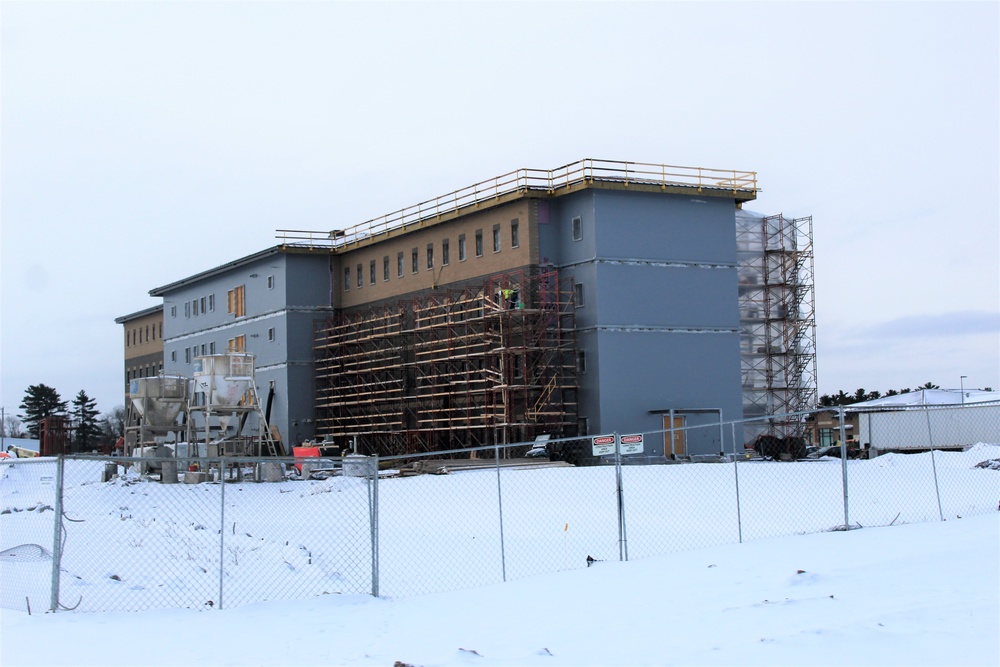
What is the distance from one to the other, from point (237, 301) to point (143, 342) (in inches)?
1131

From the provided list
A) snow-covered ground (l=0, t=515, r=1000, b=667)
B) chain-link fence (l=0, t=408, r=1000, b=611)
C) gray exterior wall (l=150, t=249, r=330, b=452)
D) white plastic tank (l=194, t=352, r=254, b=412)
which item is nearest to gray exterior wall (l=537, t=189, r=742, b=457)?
chain-link fence (l=0, t=408, r=1000, b=611)

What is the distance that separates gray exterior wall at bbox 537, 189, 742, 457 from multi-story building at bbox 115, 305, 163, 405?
5047cm

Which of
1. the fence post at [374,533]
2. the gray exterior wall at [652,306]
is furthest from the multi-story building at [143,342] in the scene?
the fence post at [374,533]

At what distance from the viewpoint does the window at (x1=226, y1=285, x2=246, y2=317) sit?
6938 centimetres

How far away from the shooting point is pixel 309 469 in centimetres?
4662

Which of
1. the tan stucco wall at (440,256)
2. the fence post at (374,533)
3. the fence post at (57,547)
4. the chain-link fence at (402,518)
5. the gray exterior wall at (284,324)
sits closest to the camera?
the fence post at (57,547)

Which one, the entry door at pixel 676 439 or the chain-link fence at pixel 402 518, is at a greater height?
the entry door at pixel 676 439

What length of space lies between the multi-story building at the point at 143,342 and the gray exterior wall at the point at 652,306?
166 feet

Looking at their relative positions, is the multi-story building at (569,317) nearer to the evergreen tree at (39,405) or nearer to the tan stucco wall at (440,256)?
the tan stucco wall at (440,256)

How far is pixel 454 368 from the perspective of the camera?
5278 cm

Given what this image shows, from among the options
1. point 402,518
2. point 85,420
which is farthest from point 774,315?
point 85,420

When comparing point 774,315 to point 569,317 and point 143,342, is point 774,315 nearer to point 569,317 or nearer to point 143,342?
point 569,317

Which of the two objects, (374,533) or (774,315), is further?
(774,315)

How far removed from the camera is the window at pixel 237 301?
69375 millimetres
